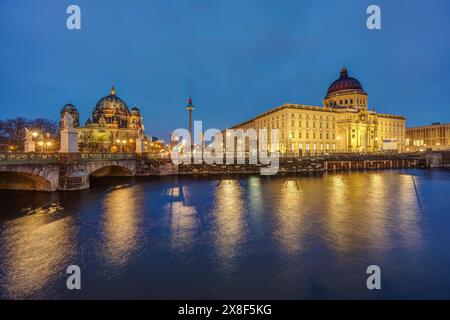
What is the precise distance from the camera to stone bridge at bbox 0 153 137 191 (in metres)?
22.0

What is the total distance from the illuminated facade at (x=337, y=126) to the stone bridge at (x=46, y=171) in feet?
188

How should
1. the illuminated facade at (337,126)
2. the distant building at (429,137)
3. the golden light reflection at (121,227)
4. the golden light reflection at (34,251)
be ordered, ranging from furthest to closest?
1. the distant building at (429,137)
2. the illuminated facade at (337,126)
3. the golden light reflection at (121,227)
4. the golden light reflection at (34,251)

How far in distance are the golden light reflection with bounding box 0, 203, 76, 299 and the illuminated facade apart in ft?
207

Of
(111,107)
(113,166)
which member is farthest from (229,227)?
(111,107)

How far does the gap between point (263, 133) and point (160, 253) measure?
268 ft

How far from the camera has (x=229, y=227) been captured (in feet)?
50.9

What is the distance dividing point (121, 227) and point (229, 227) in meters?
7.72

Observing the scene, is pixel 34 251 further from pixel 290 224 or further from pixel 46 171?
pixel 46 171

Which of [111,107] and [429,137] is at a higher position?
[111,107]

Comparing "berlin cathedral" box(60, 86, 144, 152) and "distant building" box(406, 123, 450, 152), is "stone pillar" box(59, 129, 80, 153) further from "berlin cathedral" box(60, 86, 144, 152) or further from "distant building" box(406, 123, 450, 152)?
"distant building" box(406, 123, 450, 152)

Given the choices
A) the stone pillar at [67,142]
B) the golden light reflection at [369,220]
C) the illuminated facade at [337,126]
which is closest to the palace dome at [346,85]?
the illuminated facade at [337,126]

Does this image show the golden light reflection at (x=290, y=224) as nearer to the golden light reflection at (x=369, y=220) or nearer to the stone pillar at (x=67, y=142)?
the golden light reflection at (x=369, y=220)

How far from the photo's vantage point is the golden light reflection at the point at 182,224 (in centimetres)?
1279
